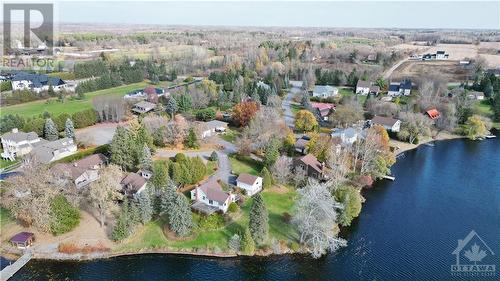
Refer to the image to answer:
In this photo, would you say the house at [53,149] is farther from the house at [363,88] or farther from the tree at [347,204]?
the house at [363,88]

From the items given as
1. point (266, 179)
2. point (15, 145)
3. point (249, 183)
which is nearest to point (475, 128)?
point (266, 179)

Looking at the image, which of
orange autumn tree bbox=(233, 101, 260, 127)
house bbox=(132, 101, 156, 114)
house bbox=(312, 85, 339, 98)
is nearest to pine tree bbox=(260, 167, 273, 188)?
orange autumn tree bbox=(233, 101, 260, 127)

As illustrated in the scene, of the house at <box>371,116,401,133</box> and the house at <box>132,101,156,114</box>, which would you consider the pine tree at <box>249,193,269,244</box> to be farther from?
the house at <box>132,101,156,114</box>

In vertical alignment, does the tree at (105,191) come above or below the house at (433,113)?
below

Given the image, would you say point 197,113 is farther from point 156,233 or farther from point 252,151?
point 156,233

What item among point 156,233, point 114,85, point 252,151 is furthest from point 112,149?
point 114,85

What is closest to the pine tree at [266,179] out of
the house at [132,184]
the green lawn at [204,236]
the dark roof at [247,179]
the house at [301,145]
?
the dark roof at [247,179]
